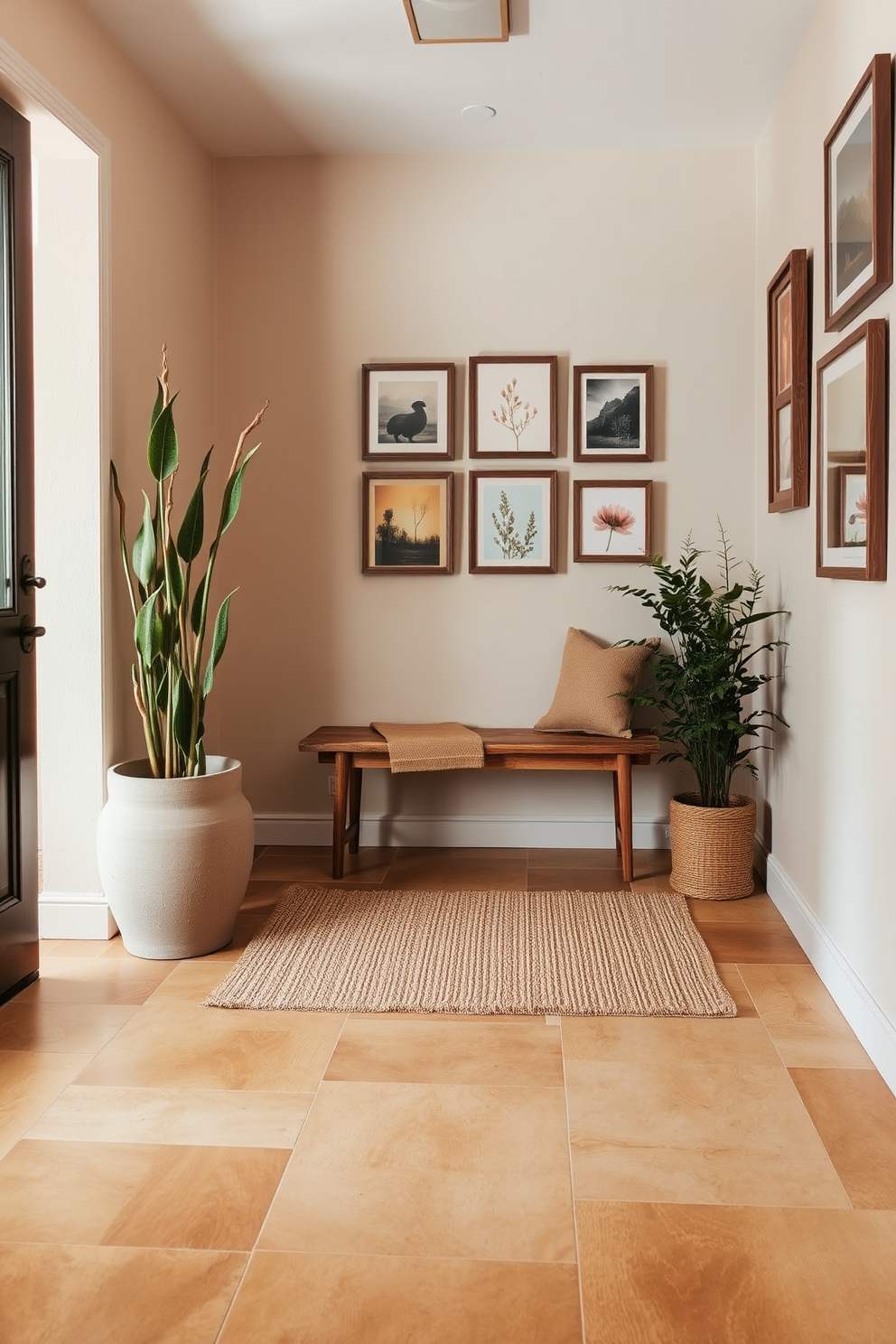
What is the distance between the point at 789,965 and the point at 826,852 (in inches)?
13.6

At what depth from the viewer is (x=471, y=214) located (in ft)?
14.0

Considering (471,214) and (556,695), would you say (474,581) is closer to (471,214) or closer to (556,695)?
(556,695)

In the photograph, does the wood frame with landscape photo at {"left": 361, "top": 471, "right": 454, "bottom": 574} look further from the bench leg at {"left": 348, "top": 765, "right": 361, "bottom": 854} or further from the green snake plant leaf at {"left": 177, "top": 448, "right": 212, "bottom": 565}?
the green snake plant leaf at {"left": 177, "top": 448, "right": 212, "bottom": 565}

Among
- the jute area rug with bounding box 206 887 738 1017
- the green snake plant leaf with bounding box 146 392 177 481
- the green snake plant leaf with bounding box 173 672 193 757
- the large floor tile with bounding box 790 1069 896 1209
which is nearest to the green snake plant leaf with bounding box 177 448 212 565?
the green snake plant leaf with bounding box 146 392 177 481

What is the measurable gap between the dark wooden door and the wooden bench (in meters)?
1.19

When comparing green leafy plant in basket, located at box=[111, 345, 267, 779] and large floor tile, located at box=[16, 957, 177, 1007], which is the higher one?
green leafy plant in basket, located at box=[111, 345, 267, 779]

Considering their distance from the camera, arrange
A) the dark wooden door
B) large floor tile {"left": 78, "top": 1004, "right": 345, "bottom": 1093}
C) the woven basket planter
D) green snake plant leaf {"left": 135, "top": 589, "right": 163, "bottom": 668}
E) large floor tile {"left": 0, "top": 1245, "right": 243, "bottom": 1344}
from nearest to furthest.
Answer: large floor tile {"left": 0, "top": 1245, "right": 243, "bottom": 1344}, large floor tile {"left": 78, "top": 1004, "right": 345, "bottom": 1093}, the dark wooden door, green snake plant leaf {"left": 135, "top": 589, "right": 163, "bottom": 668}, the woven basket planter

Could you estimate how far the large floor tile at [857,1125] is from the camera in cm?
200

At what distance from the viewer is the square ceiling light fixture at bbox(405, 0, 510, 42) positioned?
3.07m

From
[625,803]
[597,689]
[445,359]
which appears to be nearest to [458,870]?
[625,803]

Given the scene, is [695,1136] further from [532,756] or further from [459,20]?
[459,20]

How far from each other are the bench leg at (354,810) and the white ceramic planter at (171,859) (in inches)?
42.7

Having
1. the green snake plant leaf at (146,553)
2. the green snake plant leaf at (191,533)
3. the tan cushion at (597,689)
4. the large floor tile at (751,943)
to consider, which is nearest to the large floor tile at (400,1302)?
the large floor tile at (751,943)

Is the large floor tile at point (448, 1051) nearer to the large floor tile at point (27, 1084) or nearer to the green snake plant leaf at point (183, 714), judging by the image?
the large floor tile at point (27, 1084)
